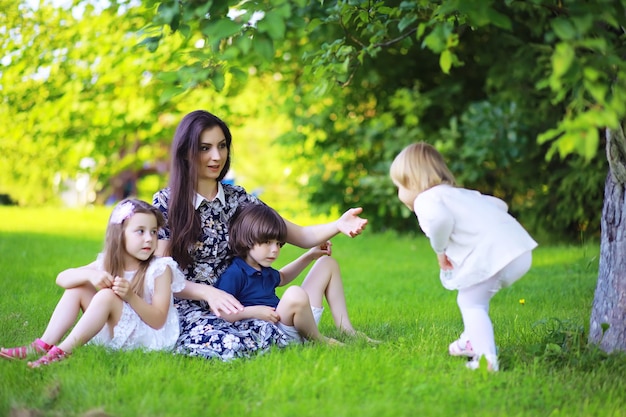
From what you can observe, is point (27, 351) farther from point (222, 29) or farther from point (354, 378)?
point (222, 29)

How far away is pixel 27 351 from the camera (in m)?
3.77

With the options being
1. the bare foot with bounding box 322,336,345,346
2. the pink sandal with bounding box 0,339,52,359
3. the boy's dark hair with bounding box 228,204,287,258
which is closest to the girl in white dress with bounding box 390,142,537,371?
the bare foot with bounding box 322,336,345,346

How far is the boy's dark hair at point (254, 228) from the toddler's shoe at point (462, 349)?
1.07 meters

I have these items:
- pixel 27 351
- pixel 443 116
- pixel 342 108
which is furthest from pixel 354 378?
pixel 443 116

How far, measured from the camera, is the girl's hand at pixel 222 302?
390 centimetres

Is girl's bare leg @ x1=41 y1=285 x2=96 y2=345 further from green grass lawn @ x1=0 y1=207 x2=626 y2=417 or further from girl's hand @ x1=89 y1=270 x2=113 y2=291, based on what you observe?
green grass lawn @ x1=0 y1=207 x2=626 y2=417

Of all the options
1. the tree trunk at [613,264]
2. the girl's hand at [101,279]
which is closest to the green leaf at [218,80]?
the girl's hand at [101,279]

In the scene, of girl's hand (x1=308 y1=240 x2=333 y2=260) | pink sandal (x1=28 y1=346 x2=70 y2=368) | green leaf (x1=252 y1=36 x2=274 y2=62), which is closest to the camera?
green leaf (x1=252 y1=36 x2=274 y2=62)

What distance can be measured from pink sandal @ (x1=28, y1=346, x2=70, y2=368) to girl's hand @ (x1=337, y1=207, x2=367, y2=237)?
5.07 feet

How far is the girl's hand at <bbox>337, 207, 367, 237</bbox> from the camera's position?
4.17 metres

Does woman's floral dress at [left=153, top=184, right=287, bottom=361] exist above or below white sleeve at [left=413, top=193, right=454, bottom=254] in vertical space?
below

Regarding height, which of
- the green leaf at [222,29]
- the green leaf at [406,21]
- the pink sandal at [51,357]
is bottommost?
the pink sandal at [51,357]

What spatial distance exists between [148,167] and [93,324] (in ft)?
56.5

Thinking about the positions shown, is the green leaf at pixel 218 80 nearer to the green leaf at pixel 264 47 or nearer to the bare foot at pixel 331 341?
the green leaf at pixel 264 47
